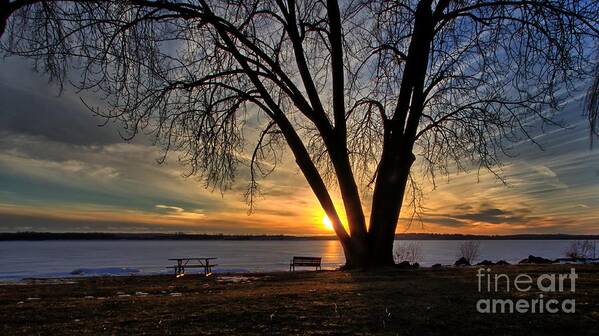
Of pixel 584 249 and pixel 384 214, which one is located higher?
pixel 384 214

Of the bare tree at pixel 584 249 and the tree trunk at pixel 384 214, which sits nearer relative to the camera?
the tree trunk at pixel 384 214

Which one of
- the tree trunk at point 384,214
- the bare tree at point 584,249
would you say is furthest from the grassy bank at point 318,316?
the bare tree at point 584,249

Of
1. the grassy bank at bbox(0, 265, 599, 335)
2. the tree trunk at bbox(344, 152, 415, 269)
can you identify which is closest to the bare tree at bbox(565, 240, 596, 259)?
the tree trunk at bbox(344, 152, 415, 269)

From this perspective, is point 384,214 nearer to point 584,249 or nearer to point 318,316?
point 318,316

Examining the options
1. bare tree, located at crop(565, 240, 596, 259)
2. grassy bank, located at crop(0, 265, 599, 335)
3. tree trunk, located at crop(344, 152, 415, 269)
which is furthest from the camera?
bare tree, located at crop(565, 240, 596, 259)

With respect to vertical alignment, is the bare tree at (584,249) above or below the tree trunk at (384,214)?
below

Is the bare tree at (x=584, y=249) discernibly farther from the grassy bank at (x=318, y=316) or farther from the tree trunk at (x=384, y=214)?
the grassy bank at (x=318, y=316)

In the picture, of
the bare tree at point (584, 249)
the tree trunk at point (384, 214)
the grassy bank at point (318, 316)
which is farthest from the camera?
the bare tree at point (584, 249)

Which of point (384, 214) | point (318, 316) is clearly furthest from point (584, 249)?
point (318, 316)

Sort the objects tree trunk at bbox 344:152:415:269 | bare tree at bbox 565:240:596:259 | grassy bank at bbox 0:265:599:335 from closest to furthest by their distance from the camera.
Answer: grassy bank at bbox 0:265:599:335 → tree trunk at bbox 344:152:415:269 → bare tree at bbox 565:240:596:259

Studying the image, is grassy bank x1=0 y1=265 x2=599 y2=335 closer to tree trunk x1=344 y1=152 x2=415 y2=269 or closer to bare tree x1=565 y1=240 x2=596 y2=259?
tree trunk x1=344 y1=152 x2=415 y2=269

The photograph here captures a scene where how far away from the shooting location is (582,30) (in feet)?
33.2

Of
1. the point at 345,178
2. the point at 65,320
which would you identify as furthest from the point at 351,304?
the point at 345,178

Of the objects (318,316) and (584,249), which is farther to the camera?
(584,249)
